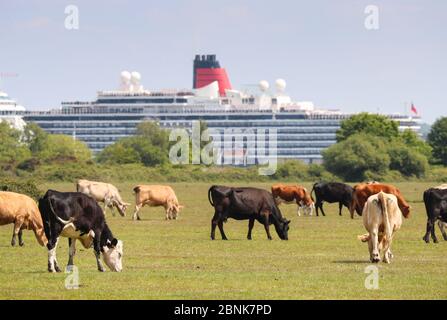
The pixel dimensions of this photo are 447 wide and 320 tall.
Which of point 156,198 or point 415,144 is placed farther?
point 415,144

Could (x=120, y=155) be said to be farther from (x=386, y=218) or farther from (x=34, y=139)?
(x=386, y=218)

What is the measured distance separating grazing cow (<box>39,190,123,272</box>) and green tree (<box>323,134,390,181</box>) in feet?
300

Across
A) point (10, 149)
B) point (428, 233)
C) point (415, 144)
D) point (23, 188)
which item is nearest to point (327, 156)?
point (415, 144)

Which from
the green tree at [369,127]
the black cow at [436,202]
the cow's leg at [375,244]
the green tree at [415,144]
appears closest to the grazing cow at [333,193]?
the black cow at [436,202]

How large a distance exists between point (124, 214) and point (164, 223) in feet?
17.7

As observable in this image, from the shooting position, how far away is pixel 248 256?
87.8ft

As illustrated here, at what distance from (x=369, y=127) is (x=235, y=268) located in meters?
112

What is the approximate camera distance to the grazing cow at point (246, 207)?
32.2 meters

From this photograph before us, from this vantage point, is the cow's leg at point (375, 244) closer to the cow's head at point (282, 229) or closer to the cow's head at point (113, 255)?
the cow's head at point (113, 255)

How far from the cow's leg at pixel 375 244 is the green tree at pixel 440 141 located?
117096 millimetres

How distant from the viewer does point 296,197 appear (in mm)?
48906

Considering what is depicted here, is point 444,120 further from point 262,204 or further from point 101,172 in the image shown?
point 262,204

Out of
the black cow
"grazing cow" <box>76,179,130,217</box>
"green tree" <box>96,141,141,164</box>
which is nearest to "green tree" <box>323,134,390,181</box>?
"green tree" <box>96,141,141,164</box>
